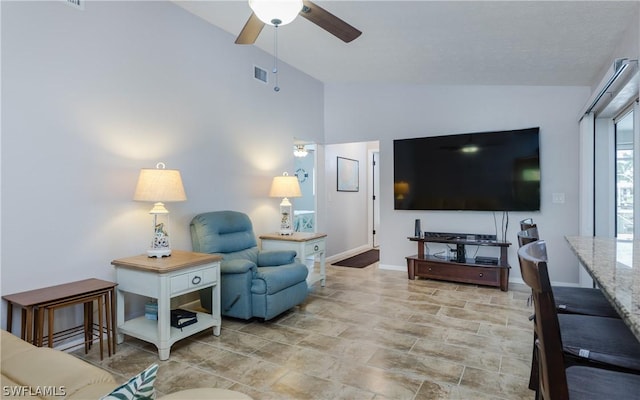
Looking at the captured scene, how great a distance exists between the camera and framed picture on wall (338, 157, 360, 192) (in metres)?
6.57

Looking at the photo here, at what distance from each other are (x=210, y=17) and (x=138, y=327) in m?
3.05

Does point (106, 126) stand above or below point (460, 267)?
above

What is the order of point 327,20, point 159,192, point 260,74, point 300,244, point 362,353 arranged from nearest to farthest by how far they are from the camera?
point 327,20
point 362,353
point 159,192
point 300,244
point 260,74

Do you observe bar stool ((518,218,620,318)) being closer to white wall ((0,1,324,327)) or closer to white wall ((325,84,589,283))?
white wall ((325,84,589,283))

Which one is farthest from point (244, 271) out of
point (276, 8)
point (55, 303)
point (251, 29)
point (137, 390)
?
point (137, 390)

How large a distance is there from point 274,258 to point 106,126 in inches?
78.1

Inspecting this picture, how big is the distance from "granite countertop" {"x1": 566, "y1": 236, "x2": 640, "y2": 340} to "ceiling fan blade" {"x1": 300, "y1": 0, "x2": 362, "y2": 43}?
201 cm

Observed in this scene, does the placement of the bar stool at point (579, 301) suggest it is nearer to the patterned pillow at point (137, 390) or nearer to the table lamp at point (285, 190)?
the patterned pillow at point (137, 390)

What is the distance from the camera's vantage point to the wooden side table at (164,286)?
2531 millimetres

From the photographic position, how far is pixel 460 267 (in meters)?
4.54

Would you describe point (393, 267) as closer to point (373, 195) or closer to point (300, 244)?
point (300, 244)

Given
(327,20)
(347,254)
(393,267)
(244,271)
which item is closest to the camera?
(327,20)

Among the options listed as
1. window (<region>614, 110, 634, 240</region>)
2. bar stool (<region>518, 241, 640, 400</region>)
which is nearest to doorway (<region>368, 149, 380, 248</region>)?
window (<region>614, 110, 634, 240</region>)

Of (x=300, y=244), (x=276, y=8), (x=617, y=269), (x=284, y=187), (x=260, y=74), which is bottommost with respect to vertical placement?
(x=300, y=244)
